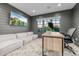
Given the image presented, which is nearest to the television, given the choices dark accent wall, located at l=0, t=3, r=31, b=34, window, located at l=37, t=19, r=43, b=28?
dark accent wall, located at l=0, t=3, r=31, b=34

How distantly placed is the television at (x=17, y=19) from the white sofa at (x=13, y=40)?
37 cm

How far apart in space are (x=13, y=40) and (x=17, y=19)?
76 cm

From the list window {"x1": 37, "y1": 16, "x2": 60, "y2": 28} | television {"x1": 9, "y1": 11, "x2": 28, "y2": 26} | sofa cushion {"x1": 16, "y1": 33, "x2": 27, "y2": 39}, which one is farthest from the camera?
sofa cushion {"x1": 16, "y1": 33, "x2": 27, "y2": 39}

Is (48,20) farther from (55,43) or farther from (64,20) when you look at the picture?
(55,43)

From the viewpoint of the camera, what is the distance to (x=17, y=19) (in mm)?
3254

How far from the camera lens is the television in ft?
10.3

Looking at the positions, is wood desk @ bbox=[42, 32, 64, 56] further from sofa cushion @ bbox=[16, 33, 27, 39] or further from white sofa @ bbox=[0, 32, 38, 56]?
sofa cushion @ bbox=[16, 33, 27, 39]

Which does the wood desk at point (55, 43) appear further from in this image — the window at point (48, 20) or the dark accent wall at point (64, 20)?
the dark accent wall at point (64, 20)

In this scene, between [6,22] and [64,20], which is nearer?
[64,20]

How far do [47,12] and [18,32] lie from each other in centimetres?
128

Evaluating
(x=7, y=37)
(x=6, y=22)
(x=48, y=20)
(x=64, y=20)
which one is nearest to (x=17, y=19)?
(x=6, y=22)

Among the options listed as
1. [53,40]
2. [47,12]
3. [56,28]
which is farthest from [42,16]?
[53,40]

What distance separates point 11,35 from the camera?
3244 mm

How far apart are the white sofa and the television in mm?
374
